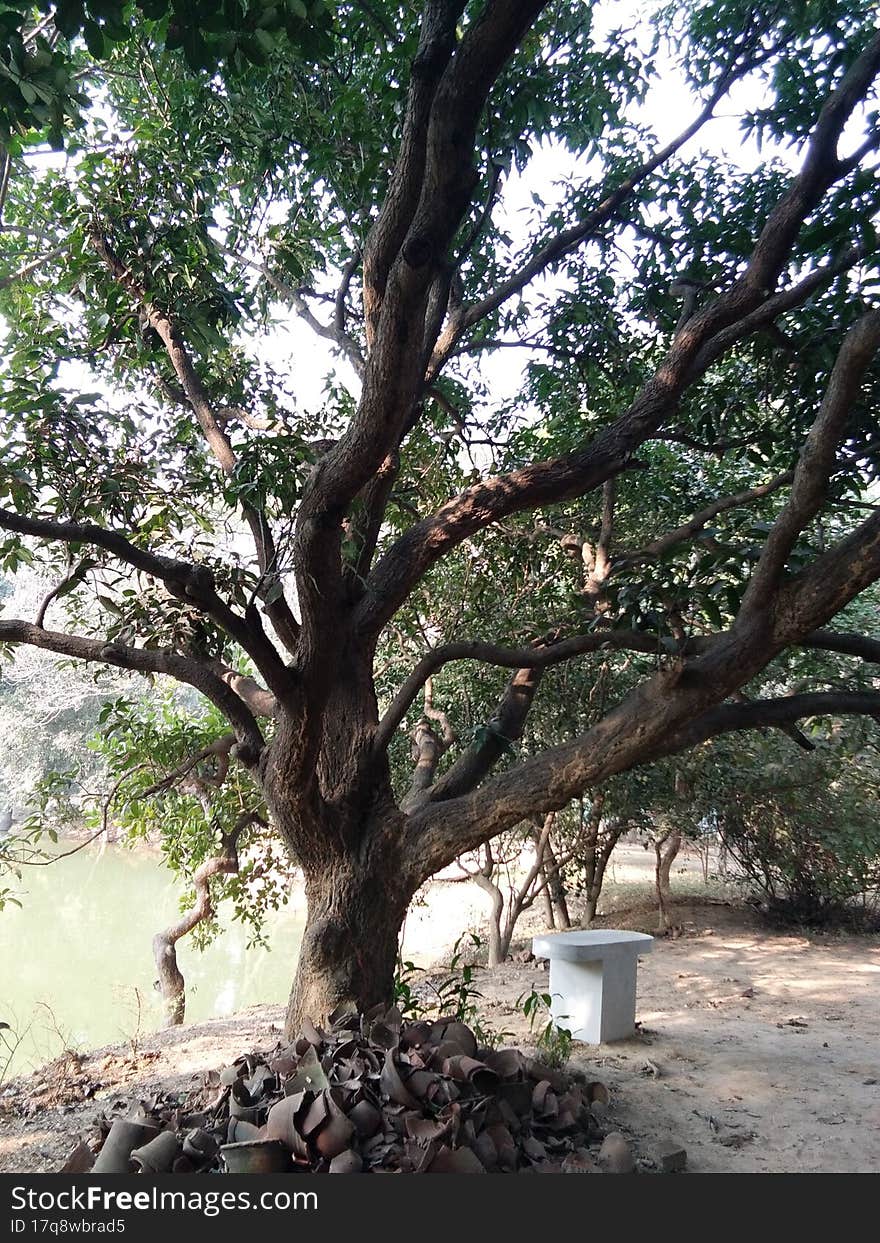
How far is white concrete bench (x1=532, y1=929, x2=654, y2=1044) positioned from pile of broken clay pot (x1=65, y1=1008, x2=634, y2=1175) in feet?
3.64

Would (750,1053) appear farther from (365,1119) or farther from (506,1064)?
(365,1119)

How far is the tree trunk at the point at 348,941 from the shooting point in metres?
3.42

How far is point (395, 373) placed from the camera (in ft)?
9.43

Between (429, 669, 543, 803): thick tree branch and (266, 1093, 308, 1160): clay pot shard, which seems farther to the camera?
(429, 669, 543, 803): thick tree branch

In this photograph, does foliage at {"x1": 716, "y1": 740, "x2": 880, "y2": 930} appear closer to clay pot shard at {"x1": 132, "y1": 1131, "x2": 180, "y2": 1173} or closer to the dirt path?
the dirt path

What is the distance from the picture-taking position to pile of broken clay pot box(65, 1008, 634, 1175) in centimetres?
247

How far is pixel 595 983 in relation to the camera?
173 inches

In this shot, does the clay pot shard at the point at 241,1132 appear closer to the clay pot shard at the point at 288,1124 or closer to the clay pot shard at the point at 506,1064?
the clay pot shard at the point at 288,1124

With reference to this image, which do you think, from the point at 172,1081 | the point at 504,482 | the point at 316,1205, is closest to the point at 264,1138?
the point at 316,1205

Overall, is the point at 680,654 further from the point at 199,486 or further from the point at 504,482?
the point at 199,486

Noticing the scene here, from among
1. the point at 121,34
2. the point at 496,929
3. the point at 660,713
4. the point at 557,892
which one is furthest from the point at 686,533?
→ the point at 557,892

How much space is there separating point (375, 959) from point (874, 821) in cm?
566

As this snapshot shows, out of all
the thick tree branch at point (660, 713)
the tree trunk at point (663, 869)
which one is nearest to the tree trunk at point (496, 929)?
the tree trunk at point (663, 869)

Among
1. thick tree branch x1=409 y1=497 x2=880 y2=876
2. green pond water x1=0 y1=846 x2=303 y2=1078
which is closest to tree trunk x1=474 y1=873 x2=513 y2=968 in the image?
green pond water x1=0 y1=846 x2=303 y2=1078
